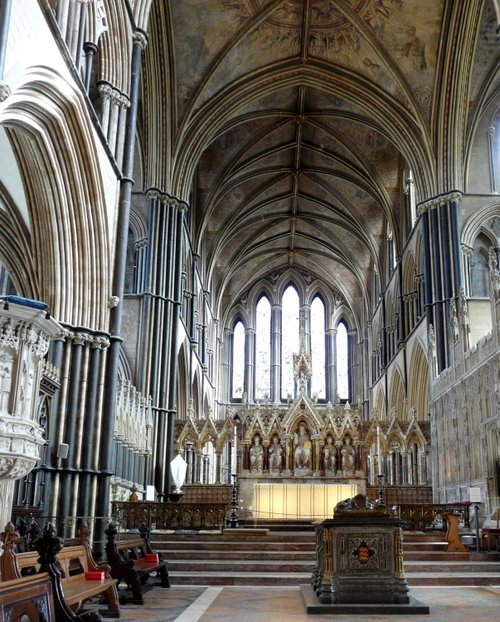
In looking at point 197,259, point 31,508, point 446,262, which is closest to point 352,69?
point 446,262

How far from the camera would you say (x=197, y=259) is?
30.7 metres

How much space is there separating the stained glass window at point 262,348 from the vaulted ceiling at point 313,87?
12524 mm

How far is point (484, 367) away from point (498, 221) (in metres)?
8.21

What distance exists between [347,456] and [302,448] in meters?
1.37

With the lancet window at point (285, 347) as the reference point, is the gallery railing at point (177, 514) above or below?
below

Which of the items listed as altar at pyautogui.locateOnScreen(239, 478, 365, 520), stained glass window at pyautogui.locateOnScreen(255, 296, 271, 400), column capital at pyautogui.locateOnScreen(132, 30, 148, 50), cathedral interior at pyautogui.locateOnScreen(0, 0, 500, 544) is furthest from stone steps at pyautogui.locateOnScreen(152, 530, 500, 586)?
stained glass window at pyautogui.locateOnScreen(255, 296, 271, 400)

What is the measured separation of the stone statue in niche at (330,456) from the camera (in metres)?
21.1

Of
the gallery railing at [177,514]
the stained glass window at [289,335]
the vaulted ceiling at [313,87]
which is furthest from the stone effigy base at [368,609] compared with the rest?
the stained glass window at [289,335]

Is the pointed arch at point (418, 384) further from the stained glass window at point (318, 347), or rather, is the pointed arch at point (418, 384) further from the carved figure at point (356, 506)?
the carved figure at point (356, 506)

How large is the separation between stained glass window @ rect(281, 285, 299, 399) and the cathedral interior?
13.2 inches

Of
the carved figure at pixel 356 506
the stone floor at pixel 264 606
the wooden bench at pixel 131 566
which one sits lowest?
the stone floor at pixel 264 606

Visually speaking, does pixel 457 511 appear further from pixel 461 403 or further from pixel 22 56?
pixel 22 56

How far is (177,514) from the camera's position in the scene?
15422 mm

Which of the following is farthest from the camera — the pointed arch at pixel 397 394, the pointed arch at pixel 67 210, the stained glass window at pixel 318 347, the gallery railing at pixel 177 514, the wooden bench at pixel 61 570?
the stained glass window at pixel 318 347
